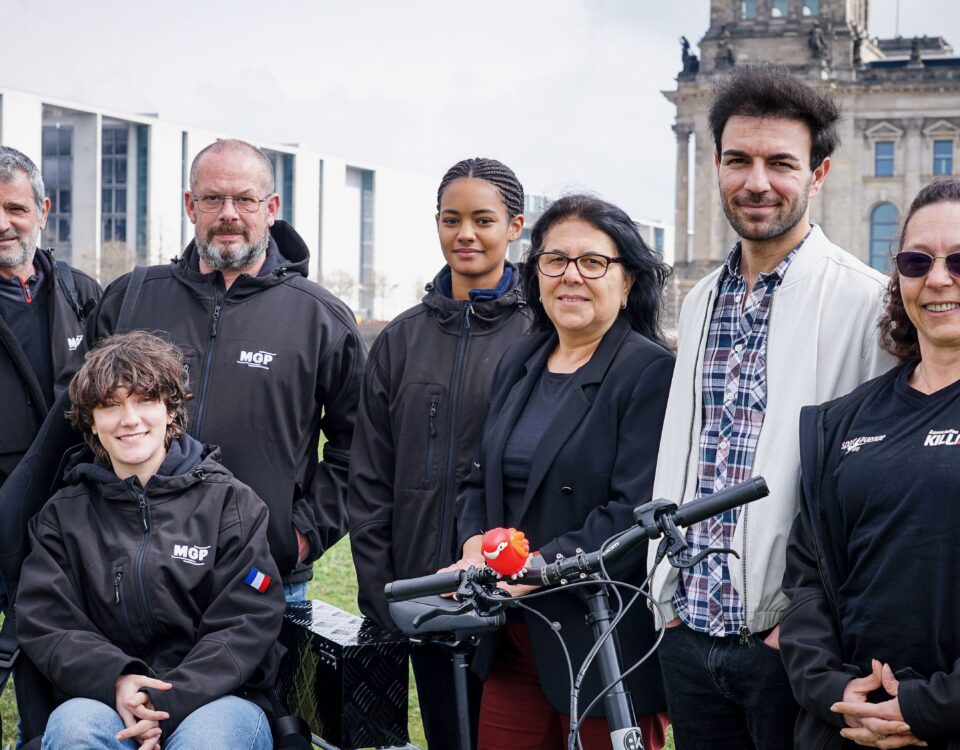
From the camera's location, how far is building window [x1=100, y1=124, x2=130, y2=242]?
91.1 meters

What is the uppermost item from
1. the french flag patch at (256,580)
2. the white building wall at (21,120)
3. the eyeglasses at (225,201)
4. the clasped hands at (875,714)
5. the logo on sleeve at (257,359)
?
the white building wall at (21,120)

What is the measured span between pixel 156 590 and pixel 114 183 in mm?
92019

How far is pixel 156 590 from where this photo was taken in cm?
434

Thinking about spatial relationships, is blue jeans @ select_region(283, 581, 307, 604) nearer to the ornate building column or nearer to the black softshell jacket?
the black softshell jacket

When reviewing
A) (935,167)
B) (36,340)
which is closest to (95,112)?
(935,167)

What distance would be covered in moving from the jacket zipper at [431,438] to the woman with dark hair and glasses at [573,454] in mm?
444

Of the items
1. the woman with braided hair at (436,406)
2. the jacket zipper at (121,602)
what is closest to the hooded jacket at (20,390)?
the jacket zipper at (121,602)

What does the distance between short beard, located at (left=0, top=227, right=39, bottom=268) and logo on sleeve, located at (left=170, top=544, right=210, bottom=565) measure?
6.12 feet

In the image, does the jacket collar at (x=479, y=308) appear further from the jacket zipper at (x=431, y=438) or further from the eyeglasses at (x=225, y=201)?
the eyeglasses at (x=225, y=201)

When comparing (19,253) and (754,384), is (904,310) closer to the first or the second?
(754,384)

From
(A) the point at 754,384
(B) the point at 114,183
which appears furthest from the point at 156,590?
(B) the point at 114,183

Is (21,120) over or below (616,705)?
over

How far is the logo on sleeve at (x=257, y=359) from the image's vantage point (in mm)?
5070

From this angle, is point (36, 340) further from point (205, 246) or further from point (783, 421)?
point (783, 421)
